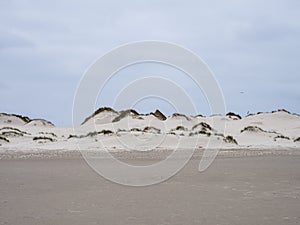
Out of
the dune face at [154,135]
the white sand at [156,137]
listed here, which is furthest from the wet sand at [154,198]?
the dune face at [154,135]

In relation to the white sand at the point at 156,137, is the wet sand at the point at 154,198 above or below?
below

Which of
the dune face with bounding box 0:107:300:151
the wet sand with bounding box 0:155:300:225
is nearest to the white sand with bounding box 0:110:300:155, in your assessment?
the dune face with bounding box 0:107:300:151

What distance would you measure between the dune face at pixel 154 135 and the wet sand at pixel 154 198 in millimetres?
8318

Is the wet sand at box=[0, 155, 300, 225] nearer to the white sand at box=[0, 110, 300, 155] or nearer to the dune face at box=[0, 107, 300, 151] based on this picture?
the white sand at box=[0, 110, 300, 155]

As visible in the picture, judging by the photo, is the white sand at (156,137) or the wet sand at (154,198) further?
the white sand at (156,137)

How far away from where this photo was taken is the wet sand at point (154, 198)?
5.38 m

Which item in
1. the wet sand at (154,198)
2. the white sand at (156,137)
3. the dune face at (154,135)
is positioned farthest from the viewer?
the dune face at (154,135)

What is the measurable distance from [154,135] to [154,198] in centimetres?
1417

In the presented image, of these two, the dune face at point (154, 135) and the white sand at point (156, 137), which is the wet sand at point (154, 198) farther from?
the dune face at point (154, 135)

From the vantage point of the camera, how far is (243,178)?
361 inches

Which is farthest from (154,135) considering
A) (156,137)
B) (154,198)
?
(154,198)

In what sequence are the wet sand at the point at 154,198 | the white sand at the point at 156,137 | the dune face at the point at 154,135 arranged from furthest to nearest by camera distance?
the dune face at the point at 154,135
the white sand at the point at 156,137
the wet sand at the point at 154,198

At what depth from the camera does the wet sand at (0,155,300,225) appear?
5383mm

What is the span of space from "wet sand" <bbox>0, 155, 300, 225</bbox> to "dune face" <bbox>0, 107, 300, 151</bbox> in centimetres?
832
